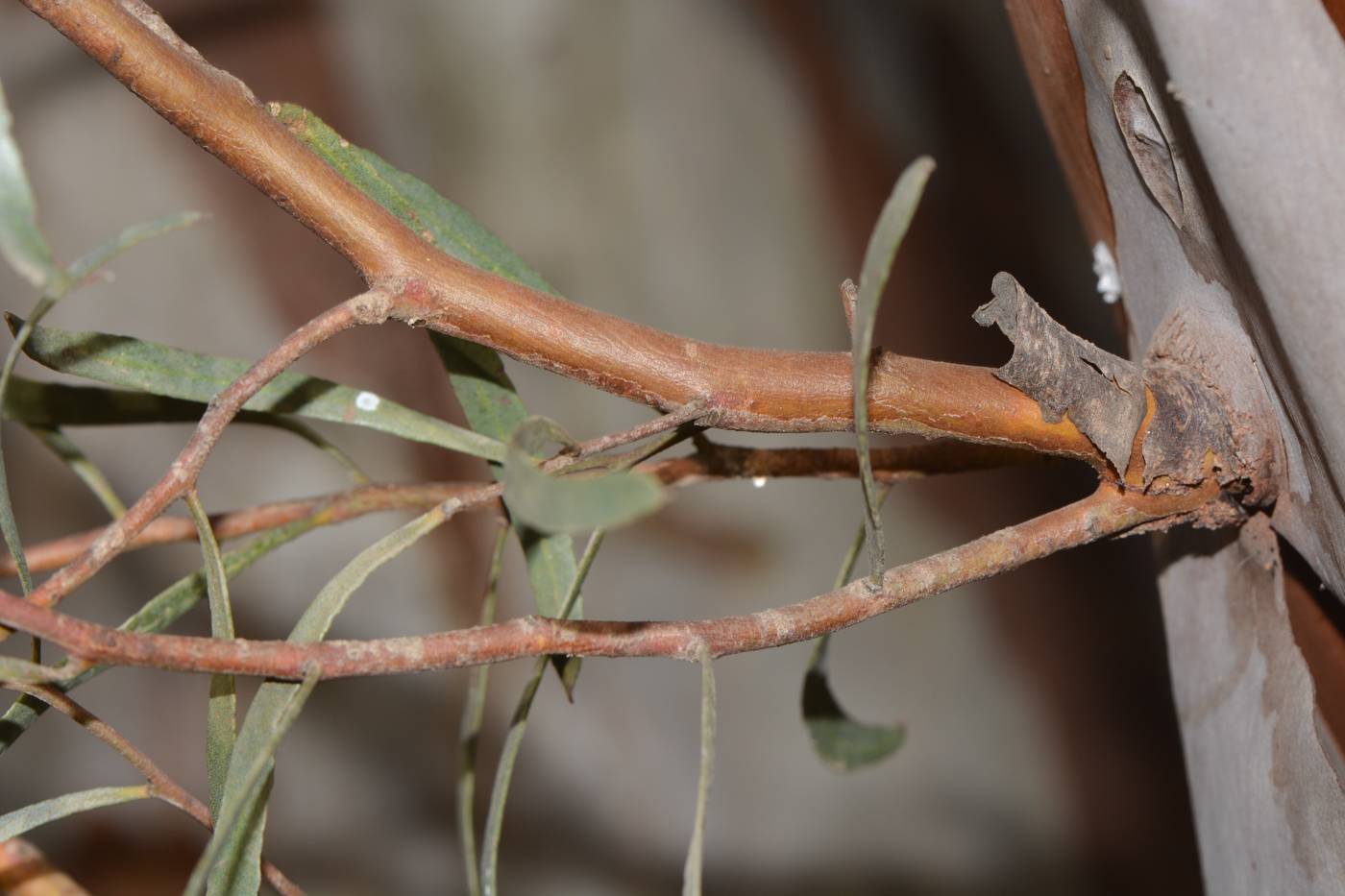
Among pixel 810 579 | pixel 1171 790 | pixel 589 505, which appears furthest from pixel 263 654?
pixel 1171 790

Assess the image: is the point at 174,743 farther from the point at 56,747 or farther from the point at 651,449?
the point at 651,449

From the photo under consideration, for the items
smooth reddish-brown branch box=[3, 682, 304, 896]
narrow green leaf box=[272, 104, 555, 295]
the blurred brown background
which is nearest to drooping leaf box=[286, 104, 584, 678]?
narrow green leaf box=[272, 104, 555, 295]

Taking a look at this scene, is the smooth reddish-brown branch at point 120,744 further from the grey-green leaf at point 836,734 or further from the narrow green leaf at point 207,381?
the grey-green leaf at point 836,734

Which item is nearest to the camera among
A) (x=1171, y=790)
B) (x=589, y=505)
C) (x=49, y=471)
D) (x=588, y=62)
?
(x=589, y=505)

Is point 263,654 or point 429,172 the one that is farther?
point 429,172

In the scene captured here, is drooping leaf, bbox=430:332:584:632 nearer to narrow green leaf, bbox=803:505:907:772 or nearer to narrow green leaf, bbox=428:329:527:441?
narrow green leaf, bbox=428:329:527:441

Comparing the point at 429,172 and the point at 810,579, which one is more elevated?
the point at 429,172
